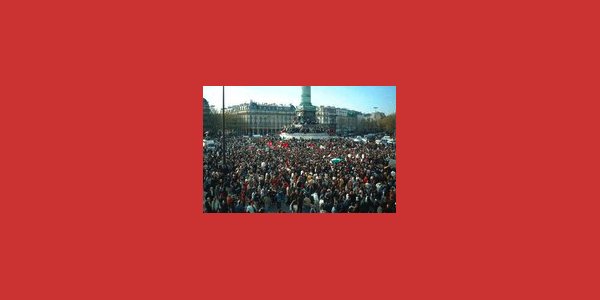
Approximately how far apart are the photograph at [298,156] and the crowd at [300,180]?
0.02 meters

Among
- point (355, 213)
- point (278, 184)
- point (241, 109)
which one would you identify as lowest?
point (355, 213)

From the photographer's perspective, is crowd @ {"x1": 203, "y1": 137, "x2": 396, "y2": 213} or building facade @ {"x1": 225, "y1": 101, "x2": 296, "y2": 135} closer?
crowd @ {"x1": 203, "y1": 137, "x2": 396, "y2": 213}

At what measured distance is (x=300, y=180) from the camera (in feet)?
26.1

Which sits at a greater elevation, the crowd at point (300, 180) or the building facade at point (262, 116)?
the building facade at point (262, 116)

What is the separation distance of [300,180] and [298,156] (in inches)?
38.5

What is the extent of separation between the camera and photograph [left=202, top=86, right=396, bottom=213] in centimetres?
757

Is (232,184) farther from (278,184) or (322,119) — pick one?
(322,119)

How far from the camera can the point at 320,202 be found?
756cm

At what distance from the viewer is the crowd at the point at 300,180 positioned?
756cm

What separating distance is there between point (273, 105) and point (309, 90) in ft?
3.64

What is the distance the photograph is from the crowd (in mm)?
20

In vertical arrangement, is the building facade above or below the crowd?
above

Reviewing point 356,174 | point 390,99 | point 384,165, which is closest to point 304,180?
point 356,174

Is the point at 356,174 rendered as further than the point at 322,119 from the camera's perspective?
No
